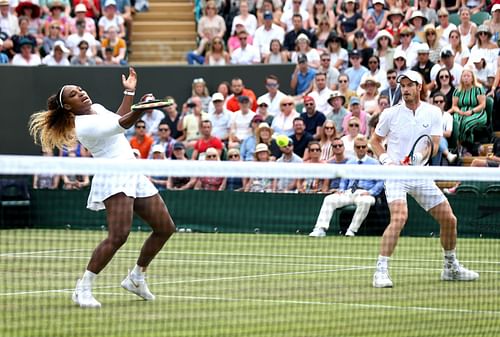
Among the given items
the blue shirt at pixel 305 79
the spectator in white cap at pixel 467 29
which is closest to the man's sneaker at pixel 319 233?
the spectator in white cap at pixel 467 29

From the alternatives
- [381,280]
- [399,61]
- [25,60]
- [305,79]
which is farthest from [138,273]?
[25,60]

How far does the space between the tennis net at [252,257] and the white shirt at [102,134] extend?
0.28 metres

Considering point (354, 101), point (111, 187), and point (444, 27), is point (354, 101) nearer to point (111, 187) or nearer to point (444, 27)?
point (444, 27)

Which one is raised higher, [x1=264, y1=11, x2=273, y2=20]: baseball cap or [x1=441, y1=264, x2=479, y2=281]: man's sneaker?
[x1=264, y1=11, x2=273, y2=20]: baseball cap

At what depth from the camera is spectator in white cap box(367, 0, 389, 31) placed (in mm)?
21641

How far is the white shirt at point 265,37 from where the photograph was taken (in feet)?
74.8

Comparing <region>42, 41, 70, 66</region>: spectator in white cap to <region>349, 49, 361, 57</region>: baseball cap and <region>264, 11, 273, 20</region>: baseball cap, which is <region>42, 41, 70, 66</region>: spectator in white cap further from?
<region>349, 49, 361, 57</region>: baseball cap

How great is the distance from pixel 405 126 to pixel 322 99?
9938 millimetres

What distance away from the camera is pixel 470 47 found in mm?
19922

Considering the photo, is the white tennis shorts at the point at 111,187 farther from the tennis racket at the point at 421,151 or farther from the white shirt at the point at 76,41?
the white shirt at the point at 76,41

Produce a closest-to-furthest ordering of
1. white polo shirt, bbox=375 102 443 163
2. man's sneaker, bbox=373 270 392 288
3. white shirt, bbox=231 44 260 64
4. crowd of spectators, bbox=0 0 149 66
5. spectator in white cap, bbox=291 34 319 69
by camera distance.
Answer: man's sneaker, bbox=373 270 392 288, white polo shirt, bbox=375 102 443 163, spectator in white cap, bbox=291 34 319 69, white shirt, bbox=231 44 260 64, crowd of spectators, bbox=0 0 149 66

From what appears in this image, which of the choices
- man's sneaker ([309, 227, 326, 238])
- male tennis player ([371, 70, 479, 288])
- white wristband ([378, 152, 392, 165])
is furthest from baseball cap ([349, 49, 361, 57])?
white wristband ([378, 152, 392, 165])

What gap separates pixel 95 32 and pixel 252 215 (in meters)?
9.23

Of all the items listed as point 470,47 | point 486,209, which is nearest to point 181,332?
point 486,209
